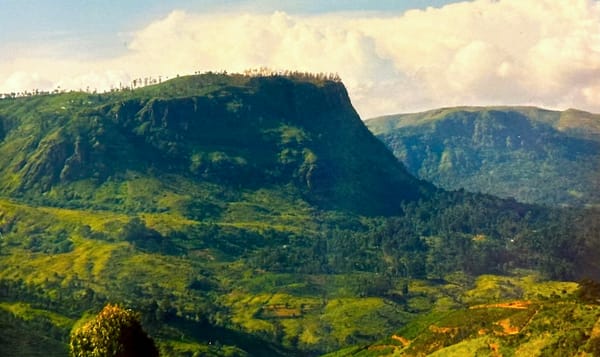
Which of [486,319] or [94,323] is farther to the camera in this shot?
[486,319]

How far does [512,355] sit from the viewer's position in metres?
95.5

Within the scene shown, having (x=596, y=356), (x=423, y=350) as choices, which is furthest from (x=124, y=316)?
(x=423, y=350)

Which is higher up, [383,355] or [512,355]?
[512,355]

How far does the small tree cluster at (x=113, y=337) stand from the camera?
2238 inches

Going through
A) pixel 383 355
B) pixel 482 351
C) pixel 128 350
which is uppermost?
pixel 128 350

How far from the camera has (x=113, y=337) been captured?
2238 inches

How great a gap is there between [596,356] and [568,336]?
26.7ft

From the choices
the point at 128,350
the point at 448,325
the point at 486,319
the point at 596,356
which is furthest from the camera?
the point at 448,325

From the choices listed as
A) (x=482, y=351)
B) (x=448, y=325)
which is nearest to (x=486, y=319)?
(x=448, y=325)

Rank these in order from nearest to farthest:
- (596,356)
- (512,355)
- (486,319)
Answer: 1. (596,356)
2. (512,355)
3. (486,319)

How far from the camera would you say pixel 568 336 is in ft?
294

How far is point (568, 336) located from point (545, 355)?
343 centimetres

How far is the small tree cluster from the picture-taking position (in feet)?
186

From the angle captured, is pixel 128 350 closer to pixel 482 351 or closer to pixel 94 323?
pixel 94 323
